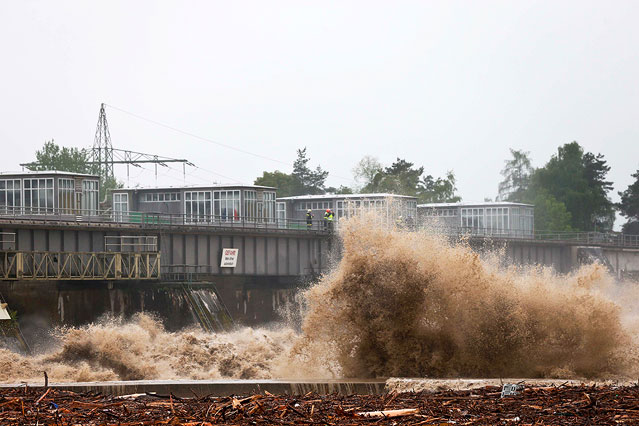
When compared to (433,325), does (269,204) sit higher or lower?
higher

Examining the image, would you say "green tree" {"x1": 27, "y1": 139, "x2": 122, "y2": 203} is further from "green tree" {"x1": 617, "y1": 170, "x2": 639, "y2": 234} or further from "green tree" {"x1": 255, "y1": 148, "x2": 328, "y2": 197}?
"green tree" {"x1": 617, "y1": 170, "x2": 639, "y2": 234}

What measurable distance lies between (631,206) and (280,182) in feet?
146

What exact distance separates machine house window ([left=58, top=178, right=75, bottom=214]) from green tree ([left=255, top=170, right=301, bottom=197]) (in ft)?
227

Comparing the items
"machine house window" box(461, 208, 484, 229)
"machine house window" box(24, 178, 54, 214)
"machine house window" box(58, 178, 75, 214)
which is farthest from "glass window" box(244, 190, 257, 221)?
"machine house window" box(461, 208, 484, 229)

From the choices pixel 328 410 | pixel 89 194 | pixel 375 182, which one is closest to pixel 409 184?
pixel 375 182

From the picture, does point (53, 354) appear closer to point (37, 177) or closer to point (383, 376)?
point (383, 376)

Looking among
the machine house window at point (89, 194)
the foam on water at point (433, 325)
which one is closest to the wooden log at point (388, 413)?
the foam on water at point (433, 325)

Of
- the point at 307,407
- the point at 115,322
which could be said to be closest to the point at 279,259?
the point at 115,322


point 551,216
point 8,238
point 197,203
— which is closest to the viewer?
point 8,238

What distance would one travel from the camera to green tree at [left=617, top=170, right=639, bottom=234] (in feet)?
421

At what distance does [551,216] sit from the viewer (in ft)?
377

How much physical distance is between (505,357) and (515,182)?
4932 inches

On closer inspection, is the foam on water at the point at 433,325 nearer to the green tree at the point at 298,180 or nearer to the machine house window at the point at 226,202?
the machine house window at the point at 226,202

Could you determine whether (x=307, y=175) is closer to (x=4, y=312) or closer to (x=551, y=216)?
(x=551, y=216)
